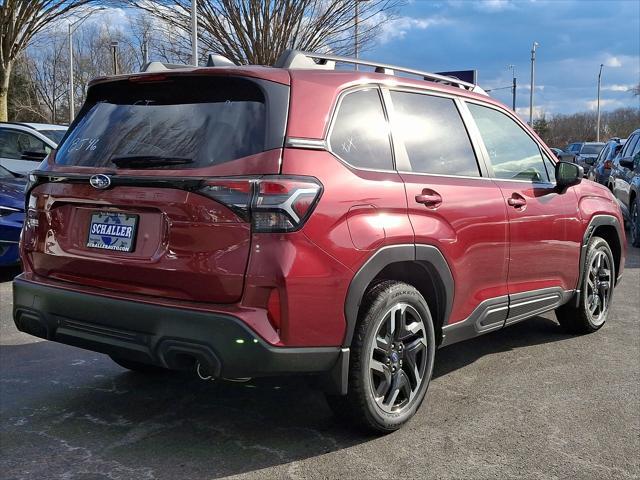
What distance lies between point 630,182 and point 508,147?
733 centimetres

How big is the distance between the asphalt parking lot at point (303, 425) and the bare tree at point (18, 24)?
17736 mm

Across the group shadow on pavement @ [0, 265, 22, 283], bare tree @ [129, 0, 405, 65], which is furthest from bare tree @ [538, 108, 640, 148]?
shadow on pavement @ [0, 265, 22, 283]

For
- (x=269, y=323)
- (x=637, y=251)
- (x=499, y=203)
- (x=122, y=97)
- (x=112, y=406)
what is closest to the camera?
(x=269, y=323)

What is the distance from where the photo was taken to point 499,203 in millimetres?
4113

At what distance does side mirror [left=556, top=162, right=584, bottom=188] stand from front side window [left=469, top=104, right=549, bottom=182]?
0.09m

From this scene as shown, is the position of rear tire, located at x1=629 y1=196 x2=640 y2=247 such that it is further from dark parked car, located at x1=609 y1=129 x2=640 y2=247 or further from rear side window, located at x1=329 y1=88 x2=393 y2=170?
rear side window, located at x1=329 y1=88 x2=393 y2=170

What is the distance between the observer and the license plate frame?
3.08 m

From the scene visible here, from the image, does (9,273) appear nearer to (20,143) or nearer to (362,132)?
(20,143)

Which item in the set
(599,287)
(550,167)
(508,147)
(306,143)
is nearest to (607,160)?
(599,287)

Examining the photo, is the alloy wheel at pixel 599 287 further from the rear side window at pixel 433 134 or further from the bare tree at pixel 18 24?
the bare tree at pixel 18 24

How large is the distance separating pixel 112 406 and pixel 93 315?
3.02ft

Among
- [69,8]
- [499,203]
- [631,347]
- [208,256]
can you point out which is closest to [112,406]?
[208,256]

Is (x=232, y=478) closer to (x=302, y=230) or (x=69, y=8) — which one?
(x=302, y=230)

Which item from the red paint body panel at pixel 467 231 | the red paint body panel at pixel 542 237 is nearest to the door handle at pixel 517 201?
the red paint body panel at pixel 542 237
